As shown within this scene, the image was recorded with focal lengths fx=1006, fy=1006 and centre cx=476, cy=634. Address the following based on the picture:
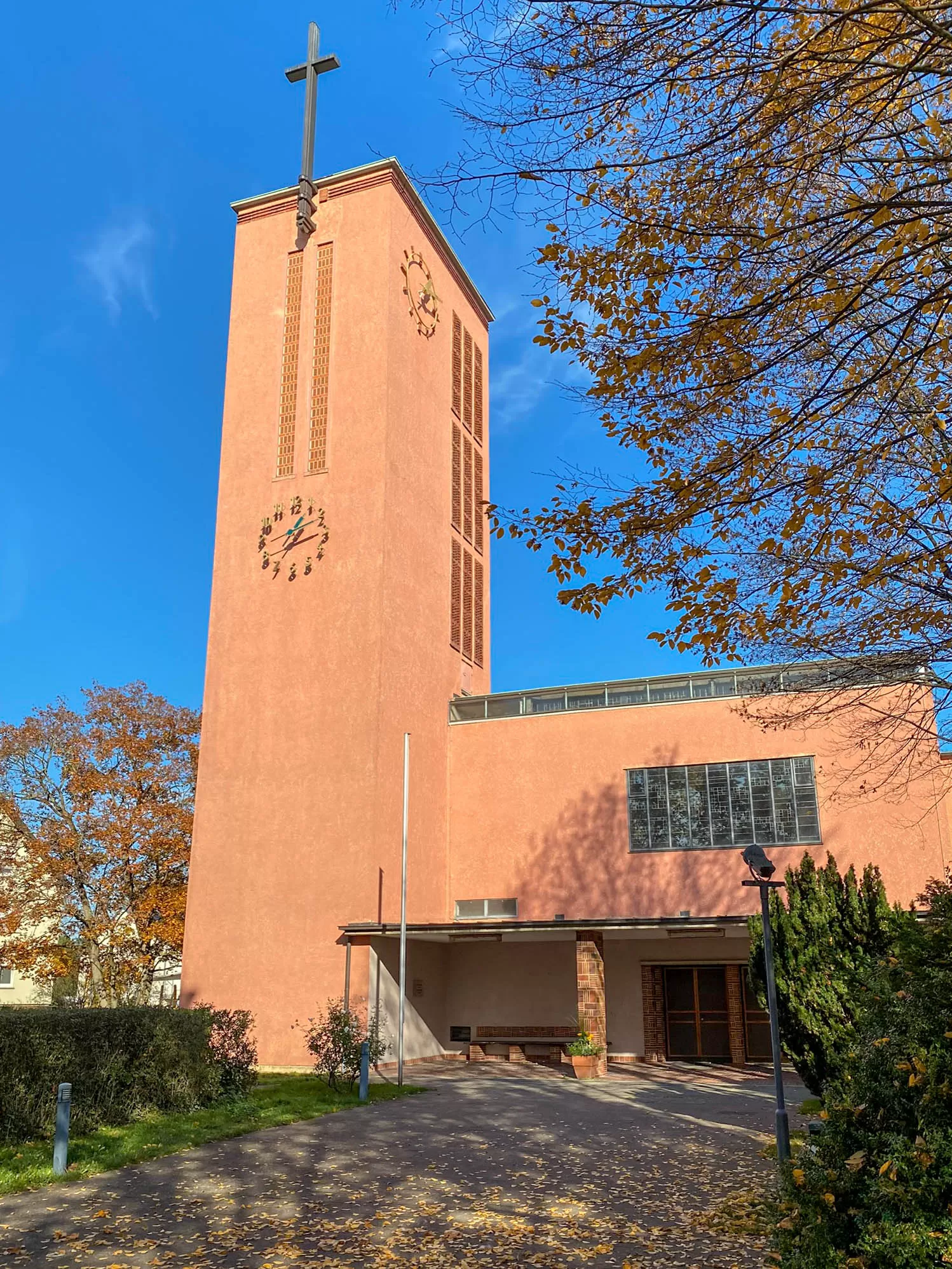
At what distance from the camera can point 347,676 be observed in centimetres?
2248

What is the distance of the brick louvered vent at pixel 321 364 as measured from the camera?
80.9ft

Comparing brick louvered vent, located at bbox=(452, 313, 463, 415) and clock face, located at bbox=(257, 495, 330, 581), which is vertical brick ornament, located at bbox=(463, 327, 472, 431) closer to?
brick louvered vent, located at bbox=(452, 313, 463, 415)

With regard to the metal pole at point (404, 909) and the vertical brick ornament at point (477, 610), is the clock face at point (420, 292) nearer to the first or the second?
the vertical brick ornament at point (477, 610)

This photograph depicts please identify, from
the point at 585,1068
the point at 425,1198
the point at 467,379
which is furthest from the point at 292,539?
the point at 425,1198

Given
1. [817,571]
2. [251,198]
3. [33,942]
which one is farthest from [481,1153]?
[251,198]

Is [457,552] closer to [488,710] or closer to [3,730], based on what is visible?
[488,710]

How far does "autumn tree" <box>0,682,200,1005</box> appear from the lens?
2706cm

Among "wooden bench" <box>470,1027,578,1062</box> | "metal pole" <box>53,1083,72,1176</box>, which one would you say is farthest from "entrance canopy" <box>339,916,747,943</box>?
"metal pole" <box>53,1083,72,1176</box>

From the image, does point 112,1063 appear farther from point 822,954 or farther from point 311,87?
point 311,87

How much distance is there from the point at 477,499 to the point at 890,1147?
24.8 metres

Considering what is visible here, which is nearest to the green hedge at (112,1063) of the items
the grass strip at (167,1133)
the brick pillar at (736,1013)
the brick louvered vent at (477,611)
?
the grass strip at (167,1133)

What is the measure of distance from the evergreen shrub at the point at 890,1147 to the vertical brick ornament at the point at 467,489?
2344cm

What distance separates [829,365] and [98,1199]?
9.27m

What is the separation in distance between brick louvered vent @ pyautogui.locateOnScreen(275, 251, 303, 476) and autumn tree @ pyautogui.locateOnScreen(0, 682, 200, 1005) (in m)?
9.63
